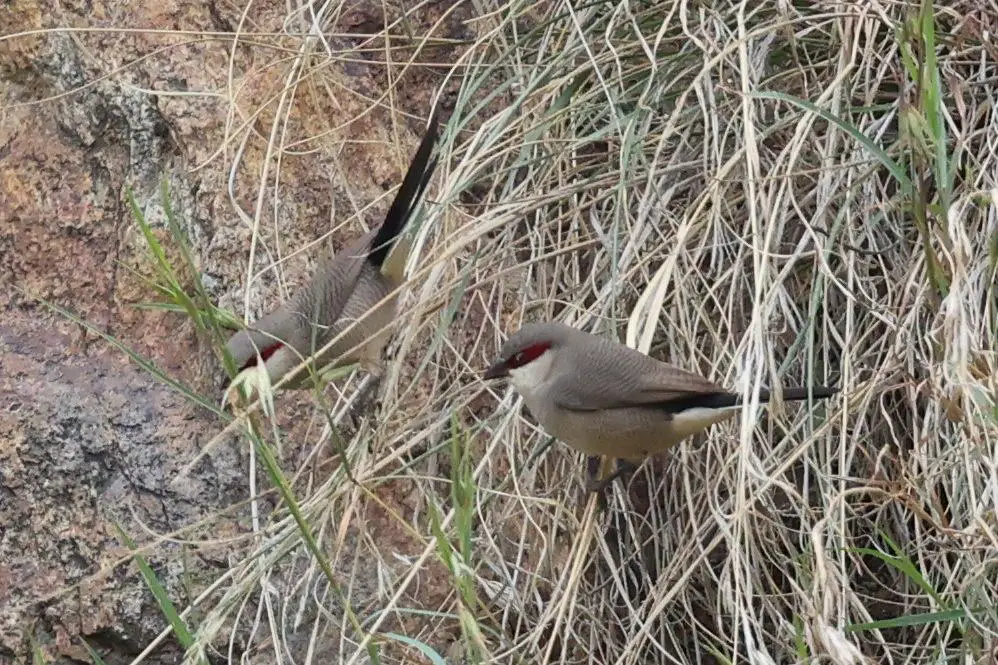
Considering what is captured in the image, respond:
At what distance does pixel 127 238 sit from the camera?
330 centimetres

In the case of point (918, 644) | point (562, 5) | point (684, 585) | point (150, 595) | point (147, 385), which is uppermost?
point (562, 5)

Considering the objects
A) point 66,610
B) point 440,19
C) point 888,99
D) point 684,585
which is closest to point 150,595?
point 66,610

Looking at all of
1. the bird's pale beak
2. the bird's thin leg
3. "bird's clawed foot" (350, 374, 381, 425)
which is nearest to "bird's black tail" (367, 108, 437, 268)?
"bird's clawed foot" (350, 374, 381, 425)

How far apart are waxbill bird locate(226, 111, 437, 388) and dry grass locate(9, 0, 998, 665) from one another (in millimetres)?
82

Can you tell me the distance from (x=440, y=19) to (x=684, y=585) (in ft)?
4.96

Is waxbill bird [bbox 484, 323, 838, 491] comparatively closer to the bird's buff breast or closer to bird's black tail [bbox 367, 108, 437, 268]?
the bird's buff breast

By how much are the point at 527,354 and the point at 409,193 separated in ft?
1.70

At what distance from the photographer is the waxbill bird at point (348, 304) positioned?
3.04 m

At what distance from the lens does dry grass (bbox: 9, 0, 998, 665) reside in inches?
96.2

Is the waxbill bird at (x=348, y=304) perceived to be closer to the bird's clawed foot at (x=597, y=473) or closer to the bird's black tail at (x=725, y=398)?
the bird's clawed foot at (x=597, y=473)

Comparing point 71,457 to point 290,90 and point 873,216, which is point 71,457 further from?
point 873,216

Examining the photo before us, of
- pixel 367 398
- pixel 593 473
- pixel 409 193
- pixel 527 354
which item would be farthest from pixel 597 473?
pixel 409 193

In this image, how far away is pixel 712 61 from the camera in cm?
277

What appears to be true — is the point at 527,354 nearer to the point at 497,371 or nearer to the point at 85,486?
the point at 497,371
